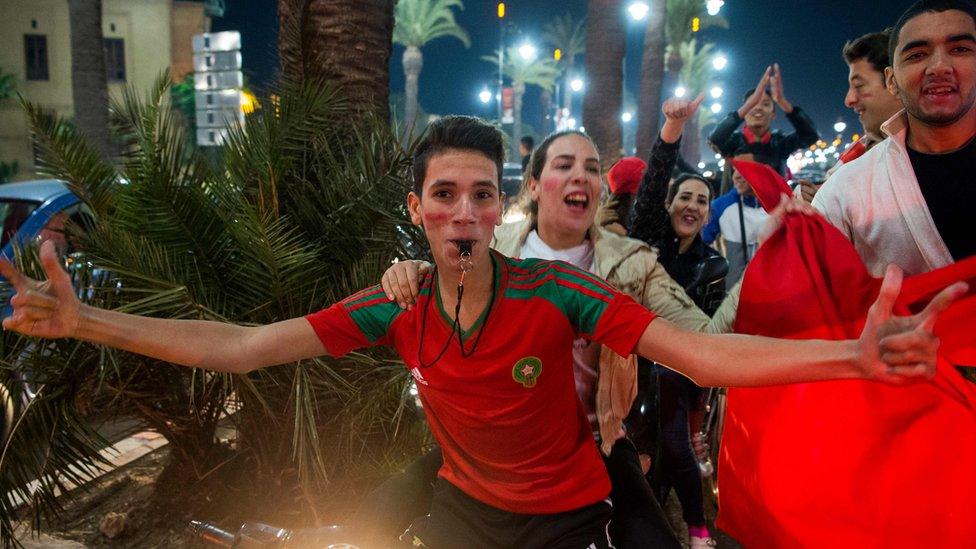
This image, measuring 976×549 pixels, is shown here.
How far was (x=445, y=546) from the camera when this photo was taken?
2.13m

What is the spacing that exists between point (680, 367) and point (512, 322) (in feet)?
1.73

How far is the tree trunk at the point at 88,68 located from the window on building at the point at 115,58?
2785 cm

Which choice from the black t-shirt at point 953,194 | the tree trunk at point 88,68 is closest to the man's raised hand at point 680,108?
the black t-shirt at point 953,194

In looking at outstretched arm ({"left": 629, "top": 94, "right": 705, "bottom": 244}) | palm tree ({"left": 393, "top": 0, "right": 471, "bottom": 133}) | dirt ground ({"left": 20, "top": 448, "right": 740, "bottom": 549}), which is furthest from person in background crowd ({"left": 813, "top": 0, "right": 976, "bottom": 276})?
palm tree ({"left": 393, "top": 0, "right": 471, "bottom": 133})

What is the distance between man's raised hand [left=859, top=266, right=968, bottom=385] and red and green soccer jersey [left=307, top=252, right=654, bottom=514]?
654mm

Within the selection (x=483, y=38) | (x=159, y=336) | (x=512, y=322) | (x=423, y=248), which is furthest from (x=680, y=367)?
(x=483, y=38)

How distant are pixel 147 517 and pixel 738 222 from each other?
4.92 m

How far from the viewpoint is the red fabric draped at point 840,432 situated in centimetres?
190

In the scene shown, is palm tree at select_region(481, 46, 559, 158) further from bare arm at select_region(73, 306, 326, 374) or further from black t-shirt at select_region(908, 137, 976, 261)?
bare arm at select_region(73, 306, 326, 374)

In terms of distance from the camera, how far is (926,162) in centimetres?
238

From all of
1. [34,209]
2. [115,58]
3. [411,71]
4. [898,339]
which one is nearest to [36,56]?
[115,58]

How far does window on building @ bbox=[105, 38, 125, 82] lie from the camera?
38781 mm

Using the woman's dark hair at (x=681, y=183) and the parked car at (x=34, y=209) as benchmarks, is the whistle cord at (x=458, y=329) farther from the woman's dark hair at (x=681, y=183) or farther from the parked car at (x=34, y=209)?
the parked car at (x=34, y=209)

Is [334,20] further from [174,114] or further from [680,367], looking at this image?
[680,367]
